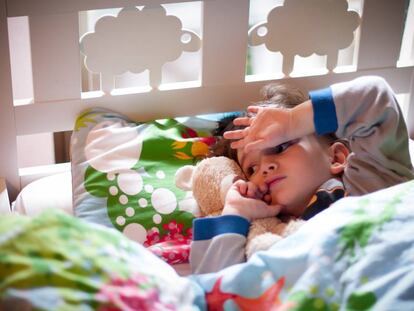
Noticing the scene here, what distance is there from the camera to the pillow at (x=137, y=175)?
123 centimetres

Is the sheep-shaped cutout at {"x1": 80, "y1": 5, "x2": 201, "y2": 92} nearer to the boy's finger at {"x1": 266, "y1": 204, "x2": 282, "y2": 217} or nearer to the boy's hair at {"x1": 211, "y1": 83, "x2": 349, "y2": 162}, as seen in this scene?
the boy's hair at {"x1": 211, "y1": 83, "x2": 349, "y2": 162}

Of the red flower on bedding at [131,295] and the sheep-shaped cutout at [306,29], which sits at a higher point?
the sheep-shaped cutout at [306,29]

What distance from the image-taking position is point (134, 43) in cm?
131

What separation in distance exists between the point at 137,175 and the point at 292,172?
11.8 inches

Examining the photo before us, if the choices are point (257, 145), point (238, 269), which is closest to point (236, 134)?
point (257, 145)

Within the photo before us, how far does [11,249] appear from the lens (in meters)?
0.76

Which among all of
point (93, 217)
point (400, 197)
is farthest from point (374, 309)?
point (93, 217)

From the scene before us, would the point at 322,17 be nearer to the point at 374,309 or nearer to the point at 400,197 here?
the point at 400,197

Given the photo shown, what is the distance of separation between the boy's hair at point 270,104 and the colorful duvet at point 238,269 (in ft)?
1.05

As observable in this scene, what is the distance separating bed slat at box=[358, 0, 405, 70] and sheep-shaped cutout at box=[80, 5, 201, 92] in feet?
1.19

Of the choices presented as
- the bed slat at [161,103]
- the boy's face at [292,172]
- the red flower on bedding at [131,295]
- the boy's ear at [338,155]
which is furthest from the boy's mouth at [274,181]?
the red flower on bedding at [131,295]

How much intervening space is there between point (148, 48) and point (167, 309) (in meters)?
0.64

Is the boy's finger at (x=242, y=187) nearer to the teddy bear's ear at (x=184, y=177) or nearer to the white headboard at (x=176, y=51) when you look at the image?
the teddy bear's ear at (x=184, y=177)

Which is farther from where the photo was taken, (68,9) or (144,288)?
(68,9)
